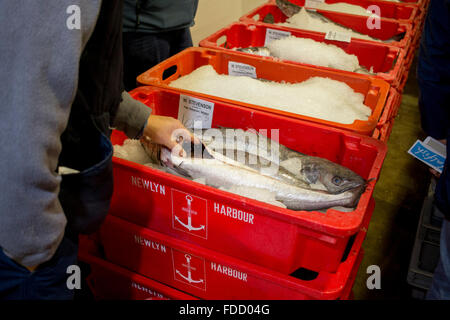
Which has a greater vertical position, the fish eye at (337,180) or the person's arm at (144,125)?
the person's arm at (144,125)

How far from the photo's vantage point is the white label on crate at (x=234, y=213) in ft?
3.40

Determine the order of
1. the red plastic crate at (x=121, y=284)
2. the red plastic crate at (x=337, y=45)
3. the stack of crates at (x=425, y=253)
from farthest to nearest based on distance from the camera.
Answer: the red plastic crate at (x=337, y=45) < the stack of crates at (x=425, y=253) < the red plastic crate at (x=121, y=284)

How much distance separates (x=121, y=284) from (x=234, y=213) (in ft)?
Answer: 2.21

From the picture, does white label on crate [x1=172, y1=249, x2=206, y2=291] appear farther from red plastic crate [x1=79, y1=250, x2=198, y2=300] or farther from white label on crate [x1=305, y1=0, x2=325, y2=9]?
white label on crate [x1=305, y1=0, x2=325, y2=9]

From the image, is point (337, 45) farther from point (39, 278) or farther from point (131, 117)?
point (39, 278)

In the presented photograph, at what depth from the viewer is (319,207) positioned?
119 centimetres

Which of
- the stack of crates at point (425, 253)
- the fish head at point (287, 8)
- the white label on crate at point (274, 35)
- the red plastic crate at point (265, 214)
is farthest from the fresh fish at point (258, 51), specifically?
the stack of crates at point (425, 253)

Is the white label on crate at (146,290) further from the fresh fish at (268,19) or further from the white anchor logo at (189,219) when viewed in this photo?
the fresh fish at (268,19)

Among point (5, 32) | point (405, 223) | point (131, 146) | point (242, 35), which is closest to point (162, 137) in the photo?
point (131, 146)

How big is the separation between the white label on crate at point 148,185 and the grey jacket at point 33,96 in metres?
0.46

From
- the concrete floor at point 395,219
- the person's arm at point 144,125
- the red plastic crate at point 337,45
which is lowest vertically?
the concrete floor at point 395,219
